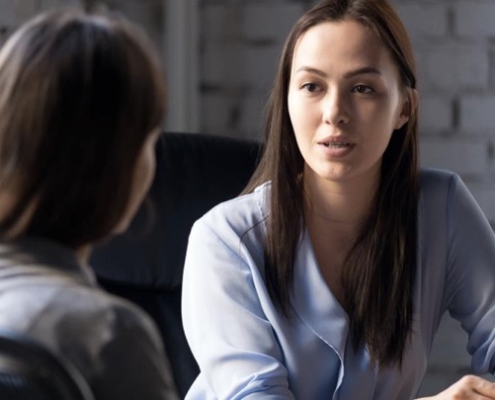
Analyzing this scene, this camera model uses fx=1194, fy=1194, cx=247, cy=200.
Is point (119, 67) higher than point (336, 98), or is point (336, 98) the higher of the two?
point (119, 67)

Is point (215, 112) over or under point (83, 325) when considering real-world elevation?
under

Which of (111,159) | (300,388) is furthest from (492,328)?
(111,159)

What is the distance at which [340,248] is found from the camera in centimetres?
172

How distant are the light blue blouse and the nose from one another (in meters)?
0.18

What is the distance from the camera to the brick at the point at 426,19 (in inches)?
97.5

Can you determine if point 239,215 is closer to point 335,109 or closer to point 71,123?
point 335,109

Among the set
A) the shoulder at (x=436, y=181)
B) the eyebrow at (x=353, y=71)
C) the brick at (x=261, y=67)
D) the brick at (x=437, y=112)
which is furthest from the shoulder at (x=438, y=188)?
the brick at (x=261, y=67)

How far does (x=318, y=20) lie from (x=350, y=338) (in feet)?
1.47

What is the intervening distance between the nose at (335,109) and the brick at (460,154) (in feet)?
3.02

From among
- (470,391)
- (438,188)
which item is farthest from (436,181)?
(470,391)

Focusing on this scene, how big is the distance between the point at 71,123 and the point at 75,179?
43 mm

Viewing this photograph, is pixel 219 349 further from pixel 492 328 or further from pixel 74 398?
Result: pixel 74 398

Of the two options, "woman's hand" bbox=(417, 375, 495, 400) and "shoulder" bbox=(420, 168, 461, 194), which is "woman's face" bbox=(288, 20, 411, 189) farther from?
"woman's hand" bbox=(417, 375, 495, 400)

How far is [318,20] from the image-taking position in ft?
5.53
